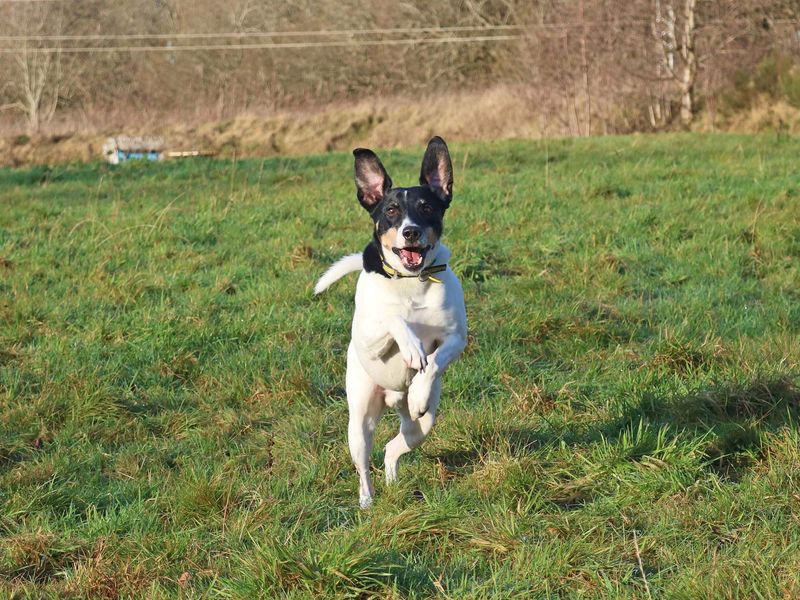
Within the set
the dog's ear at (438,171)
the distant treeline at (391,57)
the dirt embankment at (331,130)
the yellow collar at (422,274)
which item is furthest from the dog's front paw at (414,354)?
the dirt embankment at (331,130)

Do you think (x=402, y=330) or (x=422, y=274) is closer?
(x=402, y=330)

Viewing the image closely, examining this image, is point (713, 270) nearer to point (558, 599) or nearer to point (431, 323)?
point (431, 323)

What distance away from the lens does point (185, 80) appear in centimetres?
3759

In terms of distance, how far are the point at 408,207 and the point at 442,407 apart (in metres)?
1.50

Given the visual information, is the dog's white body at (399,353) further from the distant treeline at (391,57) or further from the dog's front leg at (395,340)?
the distant treeline at (391,57)

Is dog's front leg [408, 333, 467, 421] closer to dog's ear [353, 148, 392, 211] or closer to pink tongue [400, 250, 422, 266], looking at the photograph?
pink tongue [400, 250, 422, 266]

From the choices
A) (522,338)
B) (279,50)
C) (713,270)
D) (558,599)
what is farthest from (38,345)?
(279,50)

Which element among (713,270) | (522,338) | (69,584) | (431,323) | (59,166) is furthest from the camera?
(59,166)

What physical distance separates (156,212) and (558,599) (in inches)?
344

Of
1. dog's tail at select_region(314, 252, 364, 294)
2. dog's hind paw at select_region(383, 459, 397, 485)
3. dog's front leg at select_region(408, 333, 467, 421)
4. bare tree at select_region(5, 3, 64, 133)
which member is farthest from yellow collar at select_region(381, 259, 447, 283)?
bare tree at select_region(5, 3, 64, 133)

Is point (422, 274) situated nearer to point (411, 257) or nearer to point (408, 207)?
point (411, 257)

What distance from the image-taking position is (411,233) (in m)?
4.54

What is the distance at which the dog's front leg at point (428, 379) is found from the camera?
4.36 m

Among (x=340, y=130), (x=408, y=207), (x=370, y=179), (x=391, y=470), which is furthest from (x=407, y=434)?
(x=340, y=130)
